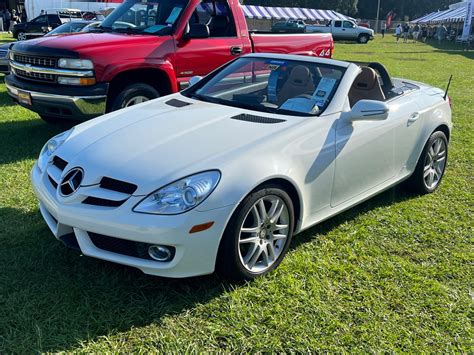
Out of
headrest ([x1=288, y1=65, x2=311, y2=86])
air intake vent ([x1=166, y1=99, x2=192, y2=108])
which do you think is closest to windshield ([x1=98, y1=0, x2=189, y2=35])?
air intake vent ([x1=166, y1=99, x2=192, y2=108])

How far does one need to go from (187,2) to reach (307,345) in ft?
17.2

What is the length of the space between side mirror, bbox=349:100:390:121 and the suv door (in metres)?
3.33

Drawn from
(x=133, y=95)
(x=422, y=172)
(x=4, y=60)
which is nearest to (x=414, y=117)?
(x=422, y=172)

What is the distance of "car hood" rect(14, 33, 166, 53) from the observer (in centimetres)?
571

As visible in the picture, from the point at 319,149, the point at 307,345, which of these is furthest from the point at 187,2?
the point at 307,345

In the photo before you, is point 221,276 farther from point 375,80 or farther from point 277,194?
point 375,80

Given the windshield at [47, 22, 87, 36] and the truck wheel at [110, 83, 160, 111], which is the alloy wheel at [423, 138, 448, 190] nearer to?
the truck wheel at [110, 83, 160, 111]

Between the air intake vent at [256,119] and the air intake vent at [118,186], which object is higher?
the air intake vent at [256,119]

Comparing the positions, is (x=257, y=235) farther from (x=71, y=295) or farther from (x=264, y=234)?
(x=71, y=295)

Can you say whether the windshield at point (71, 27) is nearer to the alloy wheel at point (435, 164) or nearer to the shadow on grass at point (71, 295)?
the shadow on grass at point (71, 295)

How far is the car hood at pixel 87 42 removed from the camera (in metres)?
5.71

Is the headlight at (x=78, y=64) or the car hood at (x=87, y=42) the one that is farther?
the car hood at (x=87, y=42)

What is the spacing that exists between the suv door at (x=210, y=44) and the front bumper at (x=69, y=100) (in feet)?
3.94

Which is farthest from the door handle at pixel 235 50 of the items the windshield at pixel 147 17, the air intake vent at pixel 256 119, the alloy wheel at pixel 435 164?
the air intake vent at pixel 256 119
